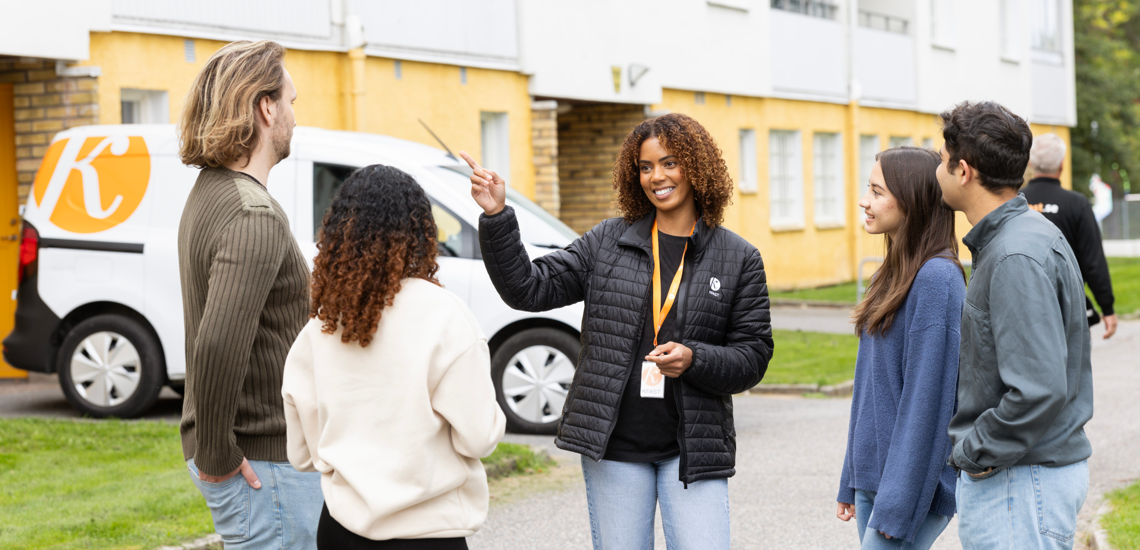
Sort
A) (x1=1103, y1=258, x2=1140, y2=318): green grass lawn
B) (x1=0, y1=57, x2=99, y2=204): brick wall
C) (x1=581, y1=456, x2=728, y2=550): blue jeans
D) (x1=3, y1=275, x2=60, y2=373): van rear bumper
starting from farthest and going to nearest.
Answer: (x1=1103, y1=258, x2=1140, y2=318): green grass lawn, (x1=0, y1=57, x2=99, y2=204): brick wall, (x1=3, y1=275, x2=60, y2=373): van rear bumper, (x1=581, y1=456, x2=728, y2=550): blue jeans

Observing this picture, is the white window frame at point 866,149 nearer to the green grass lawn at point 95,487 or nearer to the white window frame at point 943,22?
the white window frame at point 943,22

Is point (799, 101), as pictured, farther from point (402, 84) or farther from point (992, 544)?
point (992, 544)

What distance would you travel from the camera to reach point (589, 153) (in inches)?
754

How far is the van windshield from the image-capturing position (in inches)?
356

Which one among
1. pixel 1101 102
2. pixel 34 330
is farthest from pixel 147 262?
pixel 1101 102

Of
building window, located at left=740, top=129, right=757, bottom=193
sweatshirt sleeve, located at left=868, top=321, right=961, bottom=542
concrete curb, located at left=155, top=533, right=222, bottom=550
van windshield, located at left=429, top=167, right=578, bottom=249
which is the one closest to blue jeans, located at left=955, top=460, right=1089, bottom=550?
sweatshirt sleeve, located at left=868, top=321, right=961, bottom=542

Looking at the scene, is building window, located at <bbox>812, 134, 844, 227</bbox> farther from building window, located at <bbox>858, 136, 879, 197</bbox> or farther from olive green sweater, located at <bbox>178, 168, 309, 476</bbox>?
olive green sweater, located at <bbox>178, 168, 309, 476</bbox>

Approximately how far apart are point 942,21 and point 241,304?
2733cm

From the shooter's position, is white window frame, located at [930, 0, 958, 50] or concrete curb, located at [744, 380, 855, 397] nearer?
concrete curb, located at [744, 380, 855, 397]

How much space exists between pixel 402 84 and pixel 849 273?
44.1 feet

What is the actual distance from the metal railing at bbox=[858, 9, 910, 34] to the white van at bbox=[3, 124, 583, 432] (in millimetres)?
18265

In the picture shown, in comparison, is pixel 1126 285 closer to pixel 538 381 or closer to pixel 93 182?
pixel 538 381

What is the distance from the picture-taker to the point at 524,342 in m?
8.89

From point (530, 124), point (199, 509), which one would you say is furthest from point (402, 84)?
point (199, 509)
